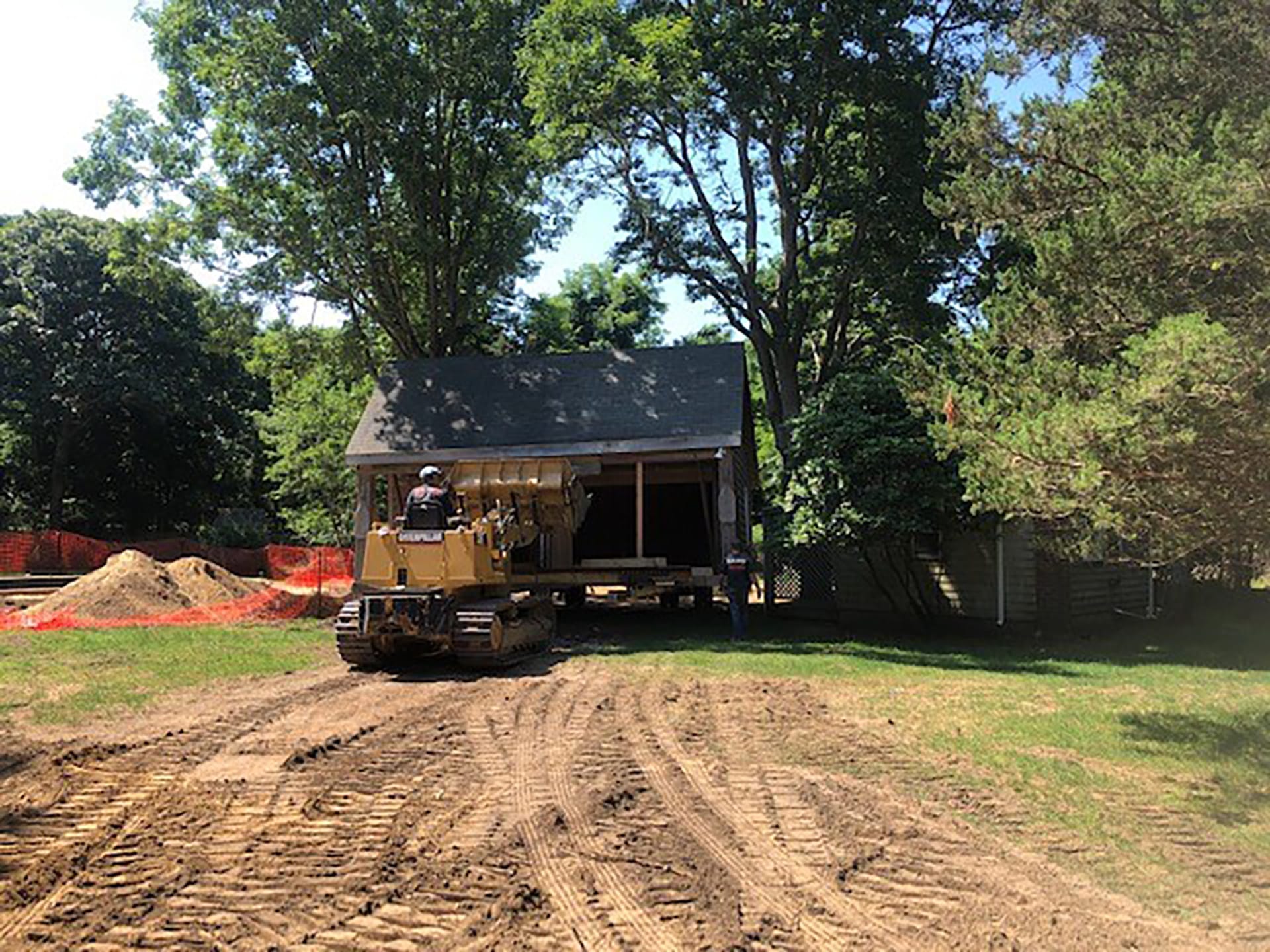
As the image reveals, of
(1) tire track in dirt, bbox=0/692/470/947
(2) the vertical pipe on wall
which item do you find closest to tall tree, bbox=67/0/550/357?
(2) the vertical pipe on wall

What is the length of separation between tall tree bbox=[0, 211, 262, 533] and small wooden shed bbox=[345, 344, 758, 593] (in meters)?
19.0

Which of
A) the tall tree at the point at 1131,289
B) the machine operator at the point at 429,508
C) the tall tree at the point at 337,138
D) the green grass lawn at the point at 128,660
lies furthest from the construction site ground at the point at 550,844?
the tall tree at the point at 337,138

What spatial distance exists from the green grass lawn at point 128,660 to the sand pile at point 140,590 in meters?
2.38

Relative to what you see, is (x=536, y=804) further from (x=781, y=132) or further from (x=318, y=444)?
(x=318, y=444)

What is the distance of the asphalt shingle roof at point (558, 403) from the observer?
728 inches

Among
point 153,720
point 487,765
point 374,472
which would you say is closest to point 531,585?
point 374,472

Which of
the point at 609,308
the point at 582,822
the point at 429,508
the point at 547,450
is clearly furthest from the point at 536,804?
the point at 609,308

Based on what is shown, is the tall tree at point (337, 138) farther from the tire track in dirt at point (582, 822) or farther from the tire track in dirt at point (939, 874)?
the tire track in dirt at point (939, 874)

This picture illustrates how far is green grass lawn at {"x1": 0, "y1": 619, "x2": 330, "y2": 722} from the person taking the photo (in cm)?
1070

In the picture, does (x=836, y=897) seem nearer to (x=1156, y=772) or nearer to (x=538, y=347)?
(x=1156, y=772)

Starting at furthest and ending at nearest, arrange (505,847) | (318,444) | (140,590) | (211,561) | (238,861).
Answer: (318,444)
(211,561)
(140,590)
(505,847)
(238,861)

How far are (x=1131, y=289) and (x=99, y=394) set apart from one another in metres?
38.3

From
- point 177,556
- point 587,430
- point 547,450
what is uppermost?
point 587,430

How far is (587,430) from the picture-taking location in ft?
62.0
